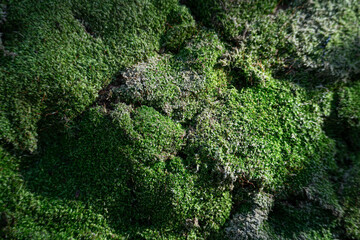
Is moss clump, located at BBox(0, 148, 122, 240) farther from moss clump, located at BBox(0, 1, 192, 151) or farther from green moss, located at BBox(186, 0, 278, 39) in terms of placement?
green moss, located at BBox(186, 0, 278, 39)

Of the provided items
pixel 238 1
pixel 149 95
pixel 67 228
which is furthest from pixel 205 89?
pixel 67 228

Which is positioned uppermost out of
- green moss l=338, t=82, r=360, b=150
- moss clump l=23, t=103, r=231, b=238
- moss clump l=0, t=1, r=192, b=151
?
green moss l=338, t=82, r=360, b=150

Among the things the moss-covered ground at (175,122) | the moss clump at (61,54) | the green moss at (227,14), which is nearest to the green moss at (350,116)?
the moss-covered ground at (175,122)

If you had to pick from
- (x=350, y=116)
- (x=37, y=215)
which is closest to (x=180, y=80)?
(x=37, y=215)

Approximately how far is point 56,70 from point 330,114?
3925mm

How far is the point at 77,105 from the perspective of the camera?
8.87ft

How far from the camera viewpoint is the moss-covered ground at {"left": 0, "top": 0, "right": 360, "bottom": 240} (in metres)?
2.50

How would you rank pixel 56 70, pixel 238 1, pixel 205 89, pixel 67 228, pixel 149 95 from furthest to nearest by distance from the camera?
pixel 238 1 → pixel 205 89 → pixel 149 95 → pixel 56 70 → pixel 67 228

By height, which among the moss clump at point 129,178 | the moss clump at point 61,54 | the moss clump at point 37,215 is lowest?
the moss clump at point 37,215

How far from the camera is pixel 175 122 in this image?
288cm

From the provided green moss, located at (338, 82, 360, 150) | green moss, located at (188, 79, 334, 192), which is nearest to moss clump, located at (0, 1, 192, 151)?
green moss, located at (188, 79, 334, 192)

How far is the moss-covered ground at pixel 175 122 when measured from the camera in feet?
8.20

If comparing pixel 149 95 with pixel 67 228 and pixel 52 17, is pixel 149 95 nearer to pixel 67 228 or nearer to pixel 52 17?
pixel 52 17

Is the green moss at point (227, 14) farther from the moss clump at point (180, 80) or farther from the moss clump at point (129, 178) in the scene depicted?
the moss clump at point (129, 178)
